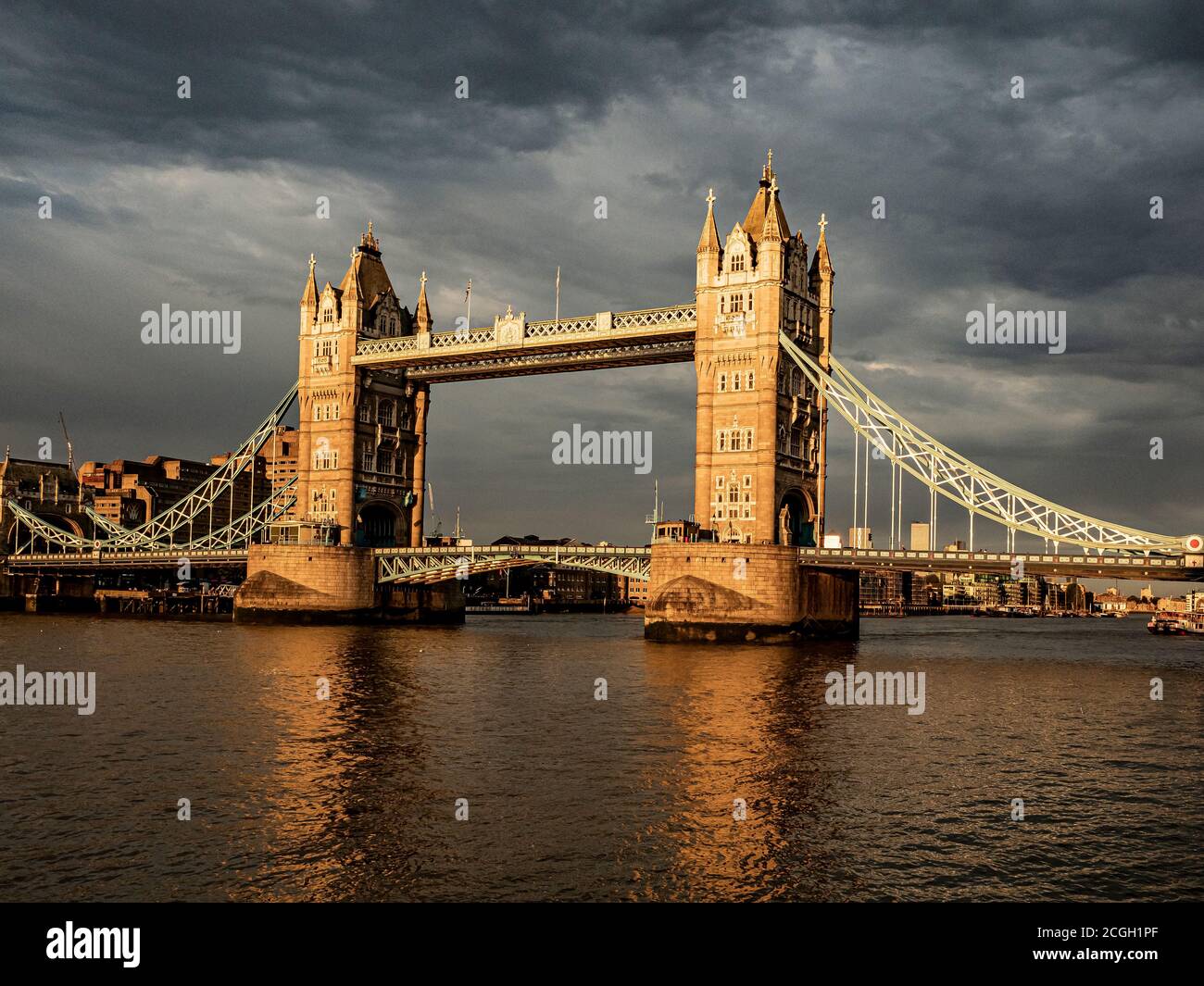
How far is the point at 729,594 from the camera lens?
277 ft

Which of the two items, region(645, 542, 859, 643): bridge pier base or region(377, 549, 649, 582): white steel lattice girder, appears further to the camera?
region(377, 549, 649, 582): white steel lattice girder

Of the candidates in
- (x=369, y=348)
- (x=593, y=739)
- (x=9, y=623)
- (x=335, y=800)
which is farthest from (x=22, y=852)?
(x=9, y=623)

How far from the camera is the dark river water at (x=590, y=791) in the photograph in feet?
71.6

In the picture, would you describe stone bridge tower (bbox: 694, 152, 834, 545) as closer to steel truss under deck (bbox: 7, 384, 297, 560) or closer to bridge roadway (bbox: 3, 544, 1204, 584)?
bridge roadway (bbox: 3, 544, 1204, 584)

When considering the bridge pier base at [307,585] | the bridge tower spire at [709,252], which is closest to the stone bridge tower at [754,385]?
the bridge tower spire at [709,252]

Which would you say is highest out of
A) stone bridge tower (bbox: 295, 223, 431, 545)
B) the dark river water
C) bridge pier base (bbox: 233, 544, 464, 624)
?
stone bridge tower (bbox: 295, 223, 431, 545)

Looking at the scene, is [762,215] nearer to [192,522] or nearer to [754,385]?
[754,385]

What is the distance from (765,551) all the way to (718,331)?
20152 millimetres

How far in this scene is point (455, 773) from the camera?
3194 centimetres

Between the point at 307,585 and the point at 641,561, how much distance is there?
34.7 m

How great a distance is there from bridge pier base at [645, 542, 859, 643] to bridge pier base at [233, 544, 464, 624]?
35533mm

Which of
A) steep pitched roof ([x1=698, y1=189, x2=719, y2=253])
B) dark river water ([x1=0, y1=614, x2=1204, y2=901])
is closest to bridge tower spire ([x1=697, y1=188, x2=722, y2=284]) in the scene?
steep pitched roof ([x1=698, y1=189, x2=719, y2=253])

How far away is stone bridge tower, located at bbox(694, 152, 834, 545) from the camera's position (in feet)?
298
